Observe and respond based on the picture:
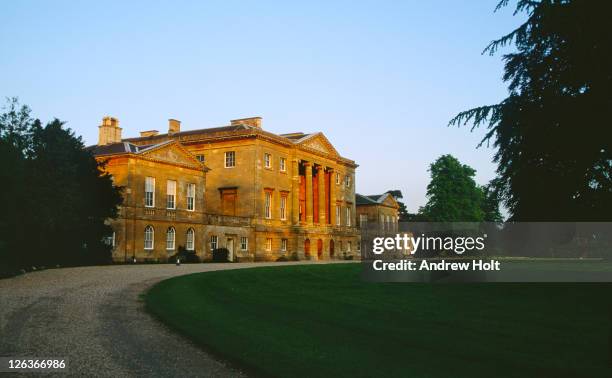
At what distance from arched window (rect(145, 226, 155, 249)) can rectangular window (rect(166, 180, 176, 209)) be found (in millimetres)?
3215

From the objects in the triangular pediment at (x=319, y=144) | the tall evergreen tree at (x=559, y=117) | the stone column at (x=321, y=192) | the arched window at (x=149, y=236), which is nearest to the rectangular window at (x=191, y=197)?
the arched window at (x=149, y=236)

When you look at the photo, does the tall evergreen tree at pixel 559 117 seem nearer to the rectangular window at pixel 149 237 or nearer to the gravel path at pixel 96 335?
the gravel path at pixel 96 335

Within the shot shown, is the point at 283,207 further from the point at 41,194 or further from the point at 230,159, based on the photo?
the point at 41,194

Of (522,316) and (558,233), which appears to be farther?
(558,233)

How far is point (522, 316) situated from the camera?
13.1 metres

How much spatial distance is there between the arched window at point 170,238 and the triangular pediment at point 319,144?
1989 centimetres

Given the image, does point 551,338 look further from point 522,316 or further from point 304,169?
point 304,169

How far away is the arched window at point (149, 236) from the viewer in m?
39.9

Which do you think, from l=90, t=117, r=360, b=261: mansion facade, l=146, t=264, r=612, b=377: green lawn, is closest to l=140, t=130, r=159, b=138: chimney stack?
l=90, t=117, r=360, b=261: mansion facade

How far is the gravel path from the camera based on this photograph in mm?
8352

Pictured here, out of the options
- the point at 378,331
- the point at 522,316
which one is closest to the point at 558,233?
the point at 522,316

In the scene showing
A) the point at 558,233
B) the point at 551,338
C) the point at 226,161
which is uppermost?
the point at 226,161

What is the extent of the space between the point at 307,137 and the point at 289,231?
1061cm

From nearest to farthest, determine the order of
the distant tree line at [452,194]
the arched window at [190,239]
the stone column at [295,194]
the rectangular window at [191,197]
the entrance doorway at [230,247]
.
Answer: the arched window at [190,239] → the rectangular window at [191,197] → the entrance doorway at [230,247] → the stone column at [295,194] → the distant tree line at [452,194]
